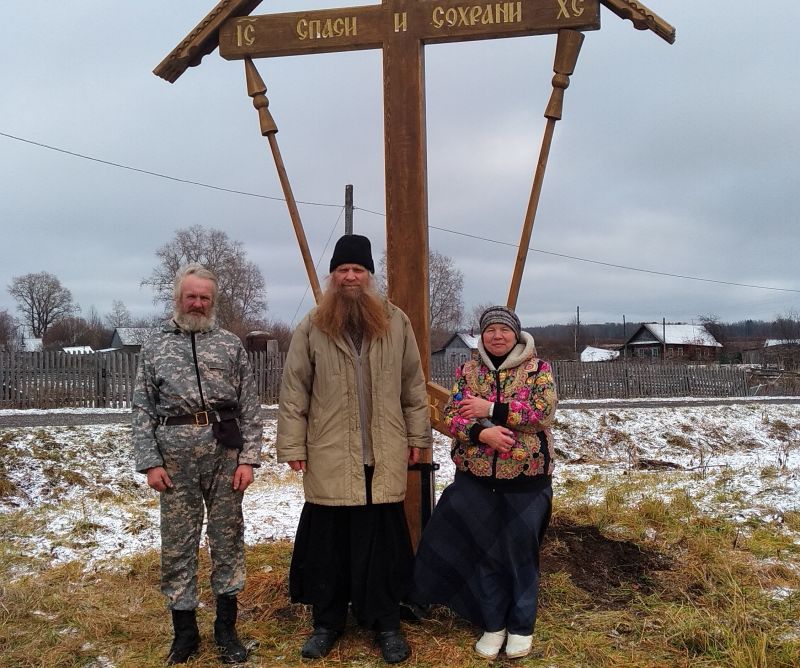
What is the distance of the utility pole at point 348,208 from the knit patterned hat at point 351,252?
12.2 m

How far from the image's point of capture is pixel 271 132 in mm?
3500

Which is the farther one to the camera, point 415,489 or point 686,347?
point 686,347

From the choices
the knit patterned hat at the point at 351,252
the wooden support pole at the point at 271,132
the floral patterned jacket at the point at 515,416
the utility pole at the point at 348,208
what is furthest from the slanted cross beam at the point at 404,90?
the utility pole at the point at 348,208

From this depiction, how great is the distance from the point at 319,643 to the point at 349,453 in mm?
835

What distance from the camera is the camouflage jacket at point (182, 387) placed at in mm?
2674

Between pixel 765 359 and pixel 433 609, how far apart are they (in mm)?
31101

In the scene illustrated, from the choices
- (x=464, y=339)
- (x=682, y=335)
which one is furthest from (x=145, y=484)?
(x=682, y=335)

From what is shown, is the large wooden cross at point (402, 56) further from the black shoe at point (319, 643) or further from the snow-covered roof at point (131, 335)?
the snow-covered roof at point (131, 335)

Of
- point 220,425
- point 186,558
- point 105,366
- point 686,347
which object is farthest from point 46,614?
point 686,347

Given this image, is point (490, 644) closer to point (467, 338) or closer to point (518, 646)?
point (518, 646)

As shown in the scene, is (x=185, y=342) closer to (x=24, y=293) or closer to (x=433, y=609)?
(x=433, y=609)

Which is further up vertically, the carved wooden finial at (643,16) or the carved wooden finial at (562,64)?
the carved wooden finial at (643,16)

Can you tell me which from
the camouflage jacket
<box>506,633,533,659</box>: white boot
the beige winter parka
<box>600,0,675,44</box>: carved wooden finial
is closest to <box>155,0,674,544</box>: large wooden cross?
<box>600,0,675,44</box>: carved wooden finial

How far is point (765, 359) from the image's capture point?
29.2 m
